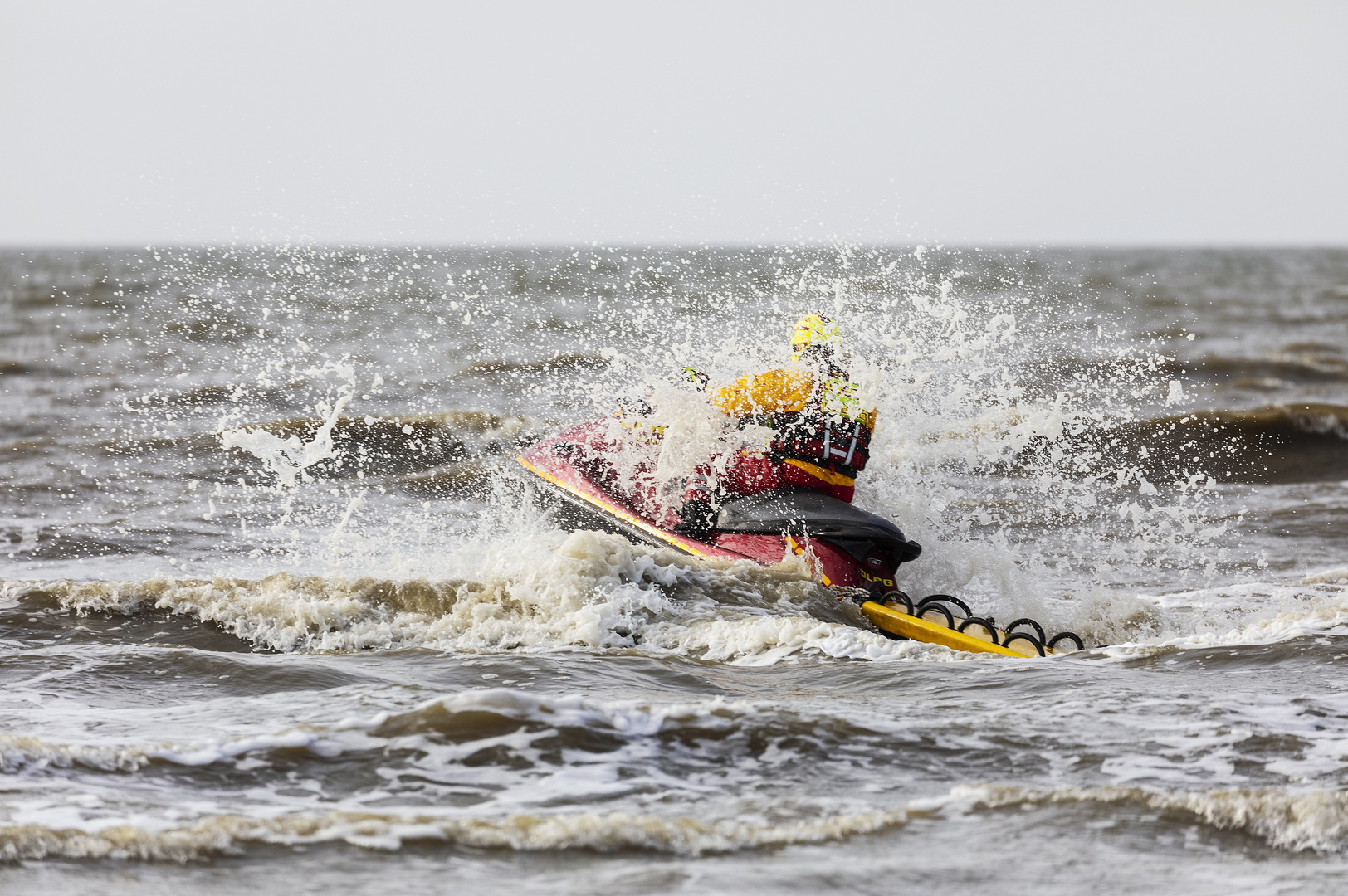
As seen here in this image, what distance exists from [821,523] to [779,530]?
0.22m

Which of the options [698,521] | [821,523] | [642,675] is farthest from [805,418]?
[642,675]

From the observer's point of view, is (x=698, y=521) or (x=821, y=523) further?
(x=698, y=521)

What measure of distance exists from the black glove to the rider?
8.1 inches

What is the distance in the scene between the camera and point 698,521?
6.56 m

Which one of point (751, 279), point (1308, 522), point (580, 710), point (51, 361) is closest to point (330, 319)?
point (51, 361)

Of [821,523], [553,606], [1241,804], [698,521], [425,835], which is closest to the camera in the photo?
[425,835]

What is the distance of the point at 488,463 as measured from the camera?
1105cm

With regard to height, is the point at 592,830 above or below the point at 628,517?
below

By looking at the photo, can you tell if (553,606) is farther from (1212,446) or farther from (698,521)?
(1212,446)

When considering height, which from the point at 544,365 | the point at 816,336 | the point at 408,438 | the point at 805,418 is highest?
the point at 816,336

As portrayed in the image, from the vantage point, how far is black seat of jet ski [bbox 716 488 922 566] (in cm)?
613

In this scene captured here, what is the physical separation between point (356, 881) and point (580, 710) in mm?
1204

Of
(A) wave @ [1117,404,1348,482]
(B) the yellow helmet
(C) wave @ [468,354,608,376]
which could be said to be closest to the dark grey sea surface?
(A) wave @ [1117,404,1348,482]

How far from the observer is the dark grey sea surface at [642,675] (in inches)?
123
